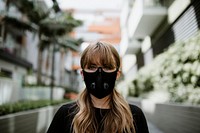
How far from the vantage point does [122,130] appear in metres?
1.79

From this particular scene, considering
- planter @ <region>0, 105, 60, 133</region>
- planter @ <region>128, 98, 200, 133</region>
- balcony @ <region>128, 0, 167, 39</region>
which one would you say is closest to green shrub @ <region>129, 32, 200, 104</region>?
planter @ <region>128, 98, 200, 133</region>

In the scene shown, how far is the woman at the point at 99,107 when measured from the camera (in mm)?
1816

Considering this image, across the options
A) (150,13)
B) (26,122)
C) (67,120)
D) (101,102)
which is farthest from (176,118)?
(150,13)

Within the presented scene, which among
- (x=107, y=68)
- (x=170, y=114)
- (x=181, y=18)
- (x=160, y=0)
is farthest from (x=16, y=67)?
(x=107, y=68)

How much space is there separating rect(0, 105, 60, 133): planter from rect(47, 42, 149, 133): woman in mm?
3447

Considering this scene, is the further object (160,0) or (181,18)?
(160,0)

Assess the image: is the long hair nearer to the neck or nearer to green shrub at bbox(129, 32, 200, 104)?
the neck

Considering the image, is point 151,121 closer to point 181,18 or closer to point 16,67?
point 181,18

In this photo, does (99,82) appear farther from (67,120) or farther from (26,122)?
(26,122)

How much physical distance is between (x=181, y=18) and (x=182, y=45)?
112 inches

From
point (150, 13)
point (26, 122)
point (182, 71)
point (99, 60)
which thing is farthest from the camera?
point (150, 13)

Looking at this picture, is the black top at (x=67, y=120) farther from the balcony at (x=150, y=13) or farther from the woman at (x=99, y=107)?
the balcony at (x=150, y=13)

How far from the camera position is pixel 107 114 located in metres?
1.86

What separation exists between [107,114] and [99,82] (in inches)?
8.7
